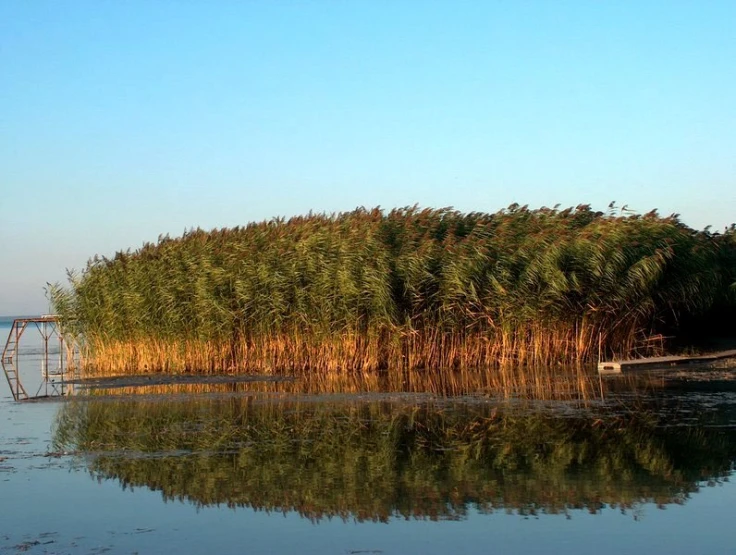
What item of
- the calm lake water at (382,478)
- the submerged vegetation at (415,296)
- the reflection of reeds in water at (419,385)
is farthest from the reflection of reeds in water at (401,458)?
the submerged vegetation at (415,296)

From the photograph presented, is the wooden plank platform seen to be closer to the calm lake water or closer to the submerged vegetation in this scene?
the submerged vegetation

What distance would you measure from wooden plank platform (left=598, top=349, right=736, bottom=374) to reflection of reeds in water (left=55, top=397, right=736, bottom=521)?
7.08 m

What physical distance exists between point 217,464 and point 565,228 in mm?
16407

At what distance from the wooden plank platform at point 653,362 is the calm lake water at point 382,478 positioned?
5067mm

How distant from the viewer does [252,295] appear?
2484 cm

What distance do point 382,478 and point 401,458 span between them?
1.29 m

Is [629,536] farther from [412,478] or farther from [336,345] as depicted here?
[336,345]

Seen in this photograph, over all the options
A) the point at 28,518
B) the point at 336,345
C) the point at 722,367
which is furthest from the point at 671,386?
the point at 28,518

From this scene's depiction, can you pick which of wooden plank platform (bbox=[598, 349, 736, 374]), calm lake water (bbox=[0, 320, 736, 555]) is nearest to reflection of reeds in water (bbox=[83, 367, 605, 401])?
wooden plank platform (bbox=[598, 349, 736, 374])

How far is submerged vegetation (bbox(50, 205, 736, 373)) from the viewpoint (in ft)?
78.6

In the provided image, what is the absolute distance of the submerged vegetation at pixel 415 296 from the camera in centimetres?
2397

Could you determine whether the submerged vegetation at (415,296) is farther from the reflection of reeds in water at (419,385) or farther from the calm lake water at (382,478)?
the calm lake water at (382,478)

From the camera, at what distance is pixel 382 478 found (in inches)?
413

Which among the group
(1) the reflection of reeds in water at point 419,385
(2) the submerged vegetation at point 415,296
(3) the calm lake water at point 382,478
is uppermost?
(2) the submerged vegetation at point 415,296
